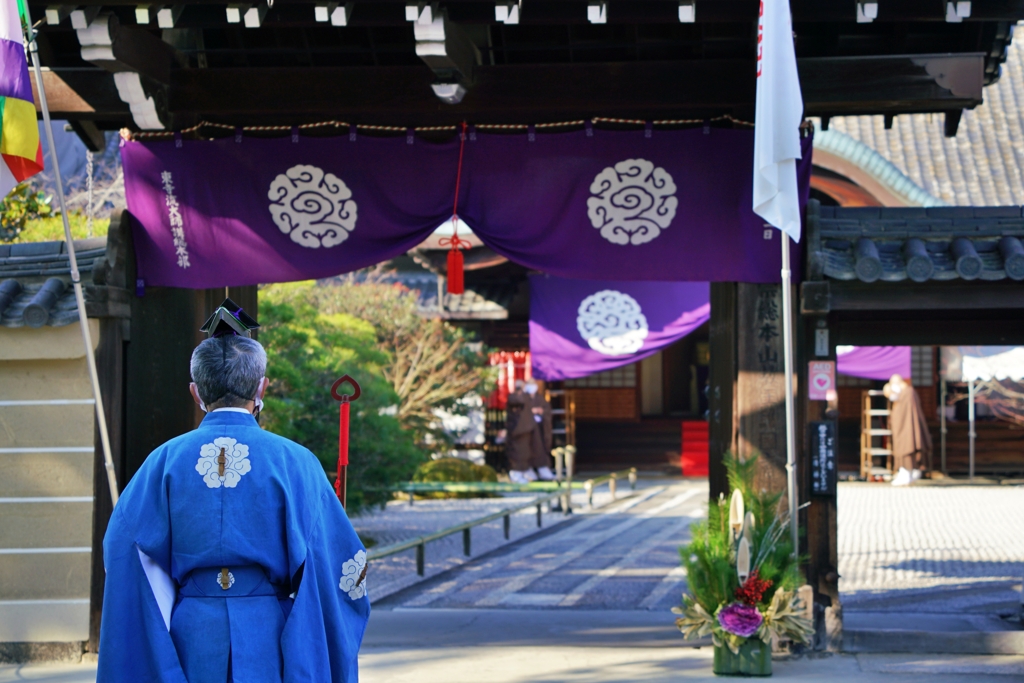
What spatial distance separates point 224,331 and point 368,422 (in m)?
8.31

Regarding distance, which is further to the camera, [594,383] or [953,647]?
[594,383]

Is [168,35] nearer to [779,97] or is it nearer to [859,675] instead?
[779,97]

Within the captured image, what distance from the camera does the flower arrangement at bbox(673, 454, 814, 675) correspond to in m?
6.23

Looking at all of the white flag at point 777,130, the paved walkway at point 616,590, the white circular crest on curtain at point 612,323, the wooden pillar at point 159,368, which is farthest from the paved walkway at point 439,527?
the white flag at point 777,130

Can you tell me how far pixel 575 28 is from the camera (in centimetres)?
702

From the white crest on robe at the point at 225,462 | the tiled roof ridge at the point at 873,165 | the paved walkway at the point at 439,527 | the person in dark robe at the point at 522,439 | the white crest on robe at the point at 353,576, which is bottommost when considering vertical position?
the paved walkway at the point at 439,527

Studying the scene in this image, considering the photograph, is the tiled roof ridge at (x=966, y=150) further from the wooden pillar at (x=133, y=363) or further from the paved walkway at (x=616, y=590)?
the wooden pillar at (x=133, y=363)

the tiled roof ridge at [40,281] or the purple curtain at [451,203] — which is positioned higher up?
the purple curtain at [451,203]

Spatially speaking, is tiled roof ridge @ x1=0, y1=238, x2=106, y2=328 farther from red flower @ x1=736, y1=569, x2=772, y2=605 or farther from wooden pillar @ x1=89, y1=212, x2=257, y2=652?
red flower @ x1=736, y1=569, x2=772, y2=605

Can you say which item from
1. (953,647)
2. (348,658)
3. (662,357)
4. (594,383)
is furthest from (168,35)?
(662,357)

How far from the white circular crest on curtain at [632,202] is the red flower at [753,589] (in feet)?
7.16

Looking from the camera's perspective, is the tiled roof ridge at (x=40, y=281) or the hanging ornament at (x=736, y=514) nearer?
the hanging ornament at (x=736, y=514)

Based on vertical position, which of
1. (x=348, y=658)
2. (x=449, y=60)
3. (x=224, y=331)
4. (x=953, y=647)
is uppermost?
(x=449, y=60)

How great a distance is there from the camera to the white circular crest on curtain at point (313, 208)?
7.04 meters
